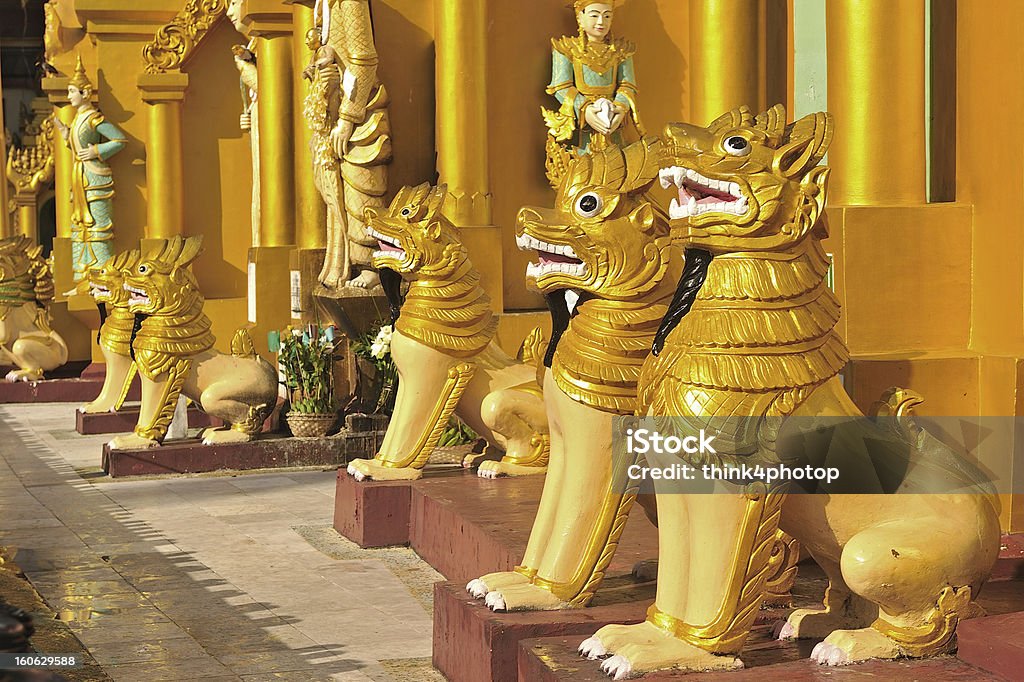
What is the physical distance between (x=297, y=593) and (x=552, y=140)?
15.1ft

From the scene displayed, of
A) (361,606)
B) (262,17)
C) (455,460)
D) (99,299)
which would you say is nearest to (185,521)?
(455,460)

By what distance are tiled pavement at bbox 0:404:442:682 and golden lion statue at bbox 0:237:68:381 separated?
6.39m

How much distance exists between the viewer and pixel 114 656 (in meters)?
4.91

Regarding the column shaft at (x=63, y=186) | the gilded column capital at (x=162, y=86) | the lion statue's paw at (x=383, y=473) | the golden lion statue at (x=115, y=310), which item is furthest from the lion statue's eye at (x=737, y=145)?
the column shaft at (x=63, y=186)

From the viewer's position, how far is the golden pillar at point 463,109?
9516 millimetres

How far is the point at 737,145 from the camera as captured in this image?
11.7ft

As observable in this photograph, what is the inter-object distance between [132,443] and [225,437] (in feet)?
1.98

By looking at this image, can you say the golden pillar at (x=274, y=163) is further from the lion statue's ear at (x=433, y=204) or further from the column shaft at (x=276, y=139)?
the lion statue's ear at (x=433, y=204)

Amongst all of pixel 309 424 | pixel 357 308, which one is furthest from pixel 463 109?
pixel 309 424

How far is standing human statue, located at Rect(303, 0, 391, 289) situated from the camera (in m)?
9.46

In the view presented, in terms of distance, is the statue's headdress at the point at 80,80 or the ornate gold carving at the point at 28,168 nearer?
the statue's headdress at the point at 80,80

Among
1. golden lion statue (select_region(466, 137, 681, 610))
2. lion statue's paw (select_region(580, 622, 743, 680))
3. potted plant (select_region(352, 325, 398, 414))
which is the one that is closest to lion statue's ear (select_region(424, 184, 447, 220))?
potted plant (select_region(352, 325, 398, 414))

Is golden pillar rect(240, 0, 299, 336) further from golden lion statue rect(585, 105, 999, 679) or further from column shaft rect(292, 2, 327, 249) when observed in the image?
golden lion statue rect(585, 105, 999, 679)

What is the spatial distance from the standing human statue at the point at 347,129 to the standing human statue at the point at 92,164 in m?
7.16
